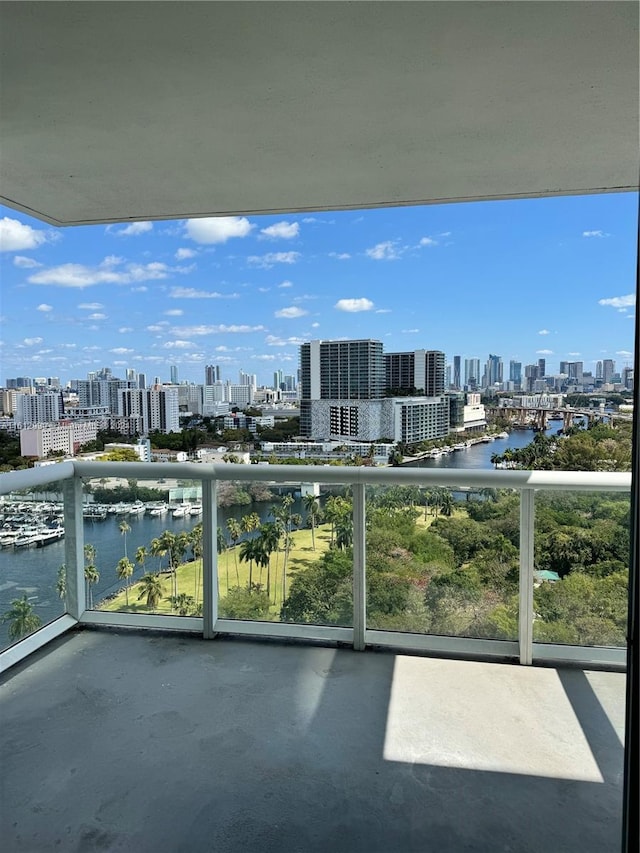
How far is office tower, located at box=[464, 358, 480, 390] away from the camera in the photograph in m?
4.29

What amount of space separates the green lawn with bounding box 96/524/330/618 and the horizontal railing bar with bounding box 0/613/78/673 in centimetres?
21

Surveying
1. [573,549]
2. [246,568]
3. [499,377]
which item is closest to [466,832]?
[573,549]

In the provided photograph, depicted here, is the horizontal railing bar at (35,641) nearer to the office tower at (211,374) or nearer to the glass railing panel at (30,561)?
the glass railing panel at (30,561)

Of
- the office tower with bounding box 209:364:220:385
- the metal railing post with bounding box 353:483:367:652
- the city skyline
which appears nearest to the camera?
the metal railing post with bounding box 353:483:367:652

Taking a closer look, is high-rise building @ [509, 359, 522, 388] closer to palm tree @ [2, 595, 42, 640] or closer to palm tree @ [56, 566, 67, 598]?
palm tree @ [56, 566, 67, 598]

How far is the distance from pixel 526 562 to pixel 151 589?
237cm

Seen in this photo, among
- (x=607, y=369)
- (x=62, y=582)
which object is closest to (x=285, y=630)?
(x=62, y=582)

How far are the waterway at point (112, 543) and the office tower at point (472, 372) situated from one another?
0.84m

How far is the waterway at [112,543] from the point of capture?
3125 millimetres

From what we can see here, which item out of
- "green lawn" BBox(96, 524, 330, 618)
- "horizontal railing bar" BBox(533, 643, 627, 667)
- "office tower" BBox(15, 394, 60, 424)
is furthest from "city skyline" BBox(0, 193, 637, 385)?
"horizontal railing bar" BBox(533, 643, 627, 667)

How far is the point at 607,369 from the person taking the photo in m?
3.88

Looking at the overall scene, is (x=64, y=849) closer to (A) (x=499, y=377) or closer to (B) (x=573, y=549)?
(B) (x=573, y=549)

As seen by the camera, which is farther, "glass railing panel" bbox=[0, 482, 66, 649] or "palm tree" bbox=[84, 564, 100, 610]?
"palm tree" bbox=[84, 564, 100, 610]

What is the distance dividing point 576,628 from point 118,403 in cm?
428
